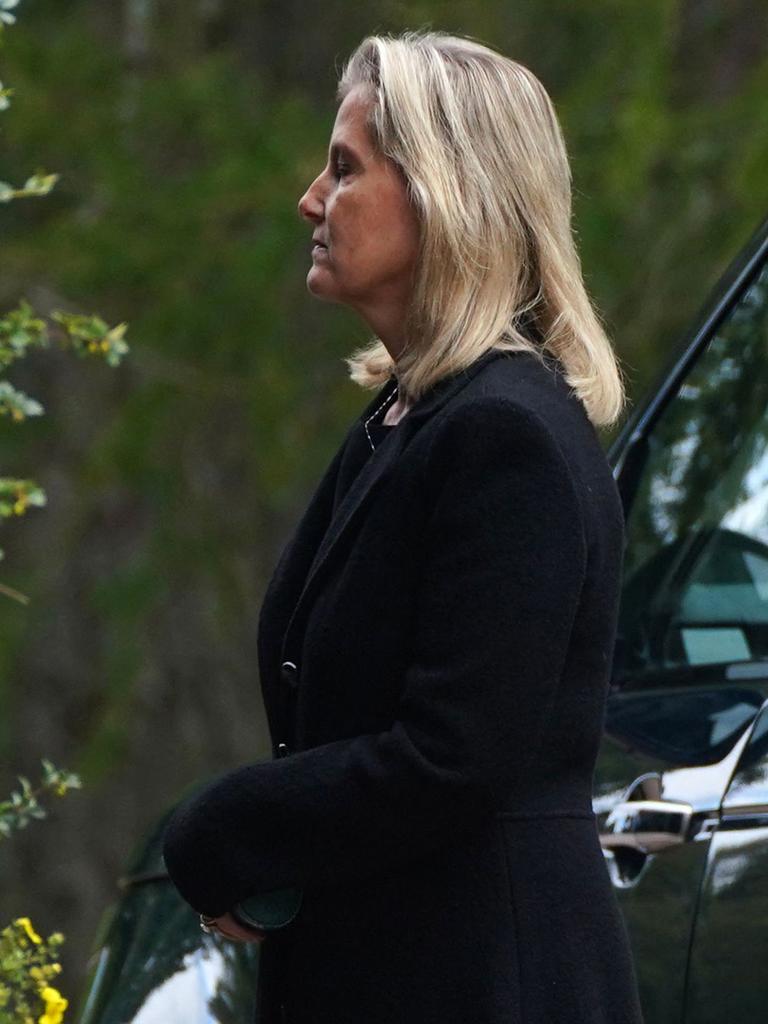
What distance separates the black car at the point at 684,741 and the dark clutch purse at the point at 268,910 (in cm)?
60

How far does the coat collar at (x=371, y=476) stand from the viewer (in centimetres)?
207

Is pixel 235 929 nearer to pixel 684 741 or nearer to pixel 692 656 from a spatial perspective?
pixel 684 741

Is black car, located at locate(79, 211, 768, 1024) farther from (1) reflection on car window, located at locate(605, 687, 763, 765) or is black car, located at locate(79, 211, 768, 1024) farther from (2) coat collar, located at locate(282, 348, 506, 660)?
(2) coat collar, located at locate(282, 348, 506, 660)

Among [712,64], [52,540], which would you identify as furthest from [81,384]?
[712,64]

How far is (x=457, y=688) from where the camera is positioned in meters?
1.93

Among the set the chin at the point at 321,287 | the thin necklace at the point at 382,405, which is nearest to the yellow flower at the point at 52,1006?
the thin necklace at the point at 382,405

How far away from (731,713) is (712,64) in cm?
414

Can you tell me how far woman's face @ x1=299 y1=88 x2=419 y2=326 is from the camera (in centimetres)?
214

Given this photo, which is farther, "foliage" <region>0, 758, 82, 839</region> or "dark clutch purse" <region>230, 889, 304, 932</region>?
"foliage" <region>0, 758, 82, 839</region>

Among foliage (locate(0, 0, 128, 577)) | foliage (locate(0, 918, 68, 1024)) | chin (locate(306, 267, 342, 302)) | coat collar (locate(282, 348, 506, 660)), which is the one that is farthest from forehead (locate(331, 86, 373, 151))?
foliage (locate(0, 918, 68, 1024))

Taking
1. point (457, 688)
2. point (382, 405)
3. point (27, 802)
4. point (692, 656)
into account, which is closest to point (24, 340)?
point (27, 802)

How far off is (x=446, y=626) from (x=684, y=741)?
2.65ft

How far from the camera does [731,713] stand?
105 inches

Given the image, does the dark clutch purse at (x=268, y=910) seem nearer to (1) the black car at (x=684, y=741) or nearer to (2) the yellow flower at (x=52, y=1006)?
(2) the yellow flower at (x=52, y=1006)
